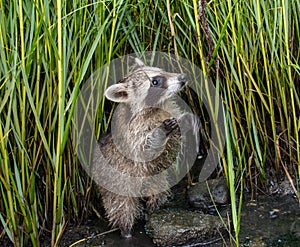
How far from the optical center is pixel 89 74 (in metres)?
4.24

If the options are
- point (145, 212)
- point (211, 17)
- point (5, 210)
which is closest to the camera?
point (5, 210)

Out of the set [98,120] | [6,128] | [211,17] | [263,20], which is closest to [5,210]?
[6,128]

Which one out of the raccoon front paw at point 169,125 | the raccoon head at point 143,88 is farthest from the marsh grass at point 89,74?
the raccoon front paw at point 169,125

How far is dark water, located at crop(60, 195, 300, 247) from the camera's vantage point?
4000 millimetres

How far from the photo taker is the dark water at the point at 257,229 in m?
4.00

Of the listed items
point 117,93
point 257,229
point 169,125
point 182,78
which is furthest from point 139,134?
point 257,229

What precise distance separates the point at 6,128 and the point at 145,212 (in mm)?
Answer: 1471

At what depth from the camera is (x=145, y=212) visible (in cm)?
450

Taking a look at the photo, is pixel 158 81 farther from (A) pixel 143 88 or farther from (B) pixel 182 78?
(B) pixel 182 78

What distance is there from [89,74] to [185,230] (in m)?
1.45

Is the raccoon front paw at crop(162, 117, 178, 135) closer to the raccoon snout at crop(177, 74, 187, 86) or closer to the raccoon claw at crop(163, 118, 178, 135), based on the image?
the raccoon claw at crop(163, 118, 178, 135)

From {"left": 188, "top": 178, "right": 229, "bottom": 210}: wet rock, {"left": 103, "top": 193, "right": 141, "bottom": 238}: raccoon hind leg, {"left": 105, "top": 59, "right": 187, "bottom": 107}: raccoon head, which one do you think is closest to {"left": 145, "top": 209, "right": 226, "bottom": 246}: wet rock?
{"left": 103, "top": 193, "right": 141, "bottom": 238}: raccoon hind leg

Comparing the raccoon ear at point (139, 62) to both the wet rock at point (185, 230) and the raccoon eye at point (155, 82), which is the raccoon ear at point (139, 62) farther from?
the wet rock at point (185, 230)

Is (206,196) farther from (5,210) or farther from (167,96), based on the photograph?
(5,210)
